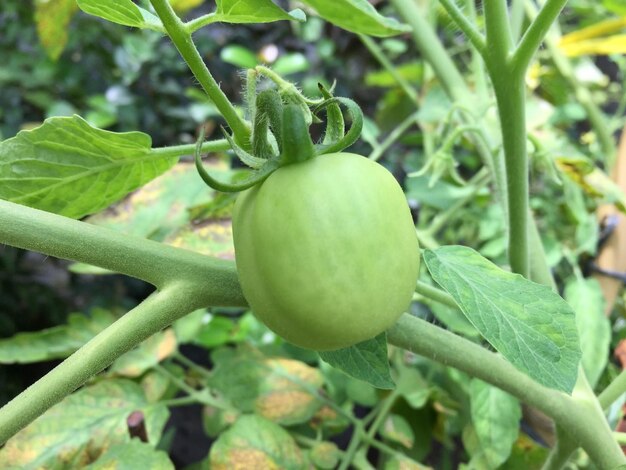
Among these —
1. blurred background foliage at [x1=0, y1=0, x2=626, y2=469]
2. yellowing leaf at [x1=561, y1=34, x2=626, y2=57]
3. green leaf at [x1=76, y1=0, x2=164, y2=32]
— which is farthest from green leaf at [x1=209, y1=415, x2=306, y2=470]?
A: yellowing leaf at [x1=561, y1=34, x2=626, y2=57]

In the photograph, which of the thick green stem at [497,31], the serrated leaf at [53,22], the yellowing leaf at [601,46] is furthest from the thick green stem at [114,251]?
the serrated leaf at [53,22]

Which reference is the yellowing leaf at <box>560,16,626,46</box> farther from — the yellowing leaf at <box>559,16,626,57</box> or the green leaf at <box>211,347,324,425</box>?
the green leaf at <box>211,347,324,425</box>

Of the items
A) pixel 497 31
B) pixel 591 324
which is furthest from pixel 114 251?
pixel 591 324

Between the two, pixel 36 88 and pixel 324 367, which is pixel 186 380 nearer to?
pixel 324 367

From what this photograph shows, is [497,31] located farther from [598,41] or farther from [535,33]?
[598,41]

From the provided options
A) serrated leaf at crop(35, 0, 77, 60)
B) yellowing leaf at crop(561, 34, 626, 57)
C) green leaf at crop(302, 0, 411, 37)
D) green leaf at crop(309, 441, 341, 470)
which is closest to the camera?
green leaf at crop(302, 0, 411, 37)

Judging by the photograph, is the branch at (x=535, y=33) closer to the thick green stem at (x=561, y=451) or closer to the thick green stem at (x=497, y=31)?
the thick green stem at (x=497, y=31)

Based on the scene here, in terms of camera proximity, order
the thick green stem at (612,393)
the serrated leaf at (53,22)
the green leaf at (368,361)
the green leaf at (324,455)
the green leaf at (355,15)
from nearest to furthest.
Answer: the green leaf at (355,15) → the green leaf at (368,361) → the thick green stem at (612,393) → the green leaf at (324,455) → the serrated leaf at (53,22)
